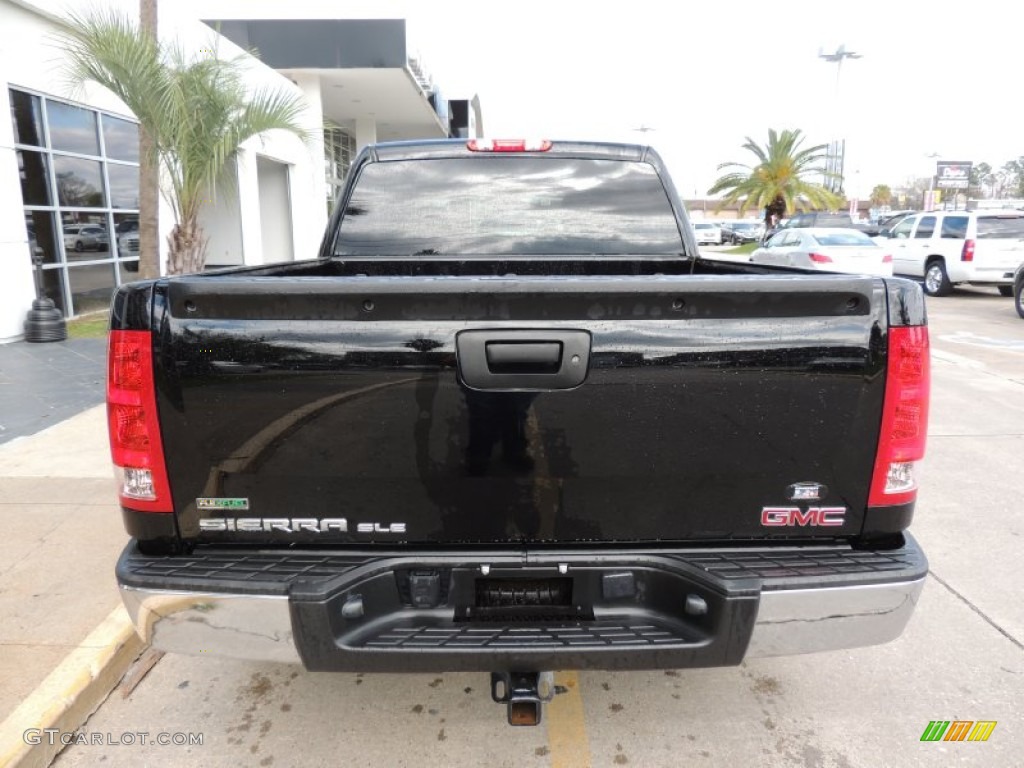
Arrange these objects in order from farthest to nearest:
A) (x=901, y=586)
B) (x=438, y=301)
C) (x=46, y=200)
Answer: (x=46, y=200), (x=901, y=586), (x=438, y=301)

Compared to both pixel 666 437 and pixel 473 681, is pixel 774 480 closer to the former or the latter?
pixel 666 437

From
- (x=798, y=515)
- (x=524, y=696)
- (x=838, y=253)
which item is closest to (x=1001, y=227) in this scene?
(x=838, y=253)

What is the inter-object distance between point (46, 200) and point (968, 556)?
11.3 meters

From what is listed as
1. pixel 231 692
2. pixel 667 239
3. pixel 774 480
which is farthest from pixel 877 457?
pixel 231 692

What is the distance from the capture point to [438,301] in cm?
204

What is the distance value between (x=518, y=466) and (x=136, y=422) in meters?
1.10

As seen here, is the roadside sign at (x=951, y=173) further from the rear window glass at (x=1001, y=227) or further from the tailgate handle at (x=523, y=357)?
the tailgate handle at (x=523, y=357)

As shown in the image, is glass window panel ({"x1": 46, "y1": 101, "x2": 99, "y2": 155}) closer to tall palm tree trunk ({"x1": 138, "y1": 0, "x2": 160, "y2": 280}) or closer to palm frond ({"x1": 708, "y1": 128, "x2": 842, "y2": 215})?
tall palm tree trunk ({"x1": 138, "y1": 0, "x2": 160, "y2": 280})

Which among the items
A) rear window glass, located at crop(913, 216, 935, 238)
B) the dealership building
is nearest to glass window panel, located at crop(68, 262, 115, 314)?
the dealership building

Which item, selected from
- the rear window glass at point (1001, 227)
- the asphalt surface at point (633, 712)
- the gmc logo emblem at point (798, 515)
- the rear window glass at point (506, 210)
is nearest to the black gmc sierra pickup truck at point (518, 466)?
the gmc logo emblem at point (798, 515)

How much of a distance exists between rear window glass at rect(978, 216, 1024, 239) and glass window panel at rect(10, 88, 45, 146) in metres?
16.9

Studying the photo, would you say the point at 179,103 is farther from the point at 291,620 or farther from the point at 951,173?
the point at 951,173

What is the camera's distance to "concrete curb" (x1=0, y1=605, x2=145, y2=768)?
2.57 meters

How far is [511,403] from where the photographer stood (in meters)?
2.09
